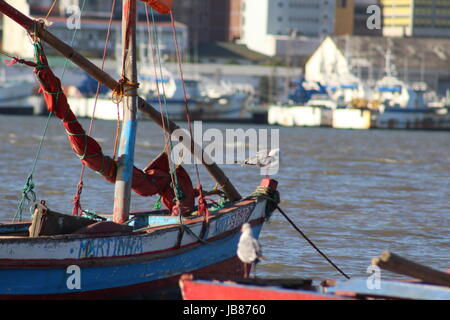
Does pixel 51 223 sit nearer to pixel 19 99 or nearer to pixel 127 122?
pixel 127 122

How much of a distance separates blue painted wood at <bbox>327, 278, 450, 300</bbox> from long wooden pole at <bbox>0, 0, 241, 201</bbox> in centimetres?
546

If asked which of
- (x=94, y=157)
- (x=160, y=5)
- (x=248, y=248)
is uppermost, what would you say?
(x=160, y=5)

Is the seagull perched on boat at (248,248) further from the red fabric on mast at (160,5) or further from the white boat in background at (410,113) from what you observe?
the white boat in background at (410,113)

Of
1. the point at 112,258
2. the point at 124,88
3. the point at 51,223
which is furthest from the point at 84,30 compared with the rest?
the point at 112,258

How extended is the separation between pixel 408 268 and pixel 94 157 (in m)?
6.04

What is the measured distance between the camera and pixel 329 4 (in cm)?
16100

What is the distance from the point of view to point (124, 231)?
17.1 metres

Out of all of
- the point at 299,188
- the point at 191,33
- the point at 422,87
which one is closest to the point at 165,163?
the point at 299,188

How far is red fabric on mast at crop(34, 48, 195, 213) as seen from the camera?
58.7ft

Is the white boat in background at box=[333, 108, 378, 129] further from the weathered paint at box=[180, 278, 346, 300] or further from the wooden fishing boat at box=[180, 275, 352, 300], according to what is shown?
the weathered paint at box=[180, 278, 346, 300]

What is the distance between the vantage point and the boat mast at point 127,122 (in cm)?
1858

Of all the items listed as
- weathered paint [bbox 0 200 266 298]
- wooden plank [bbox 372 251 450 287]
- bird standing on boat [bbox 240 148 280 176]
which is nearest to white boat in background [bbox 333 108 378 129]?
bird standing on boat [bbox 240 148 280 176]

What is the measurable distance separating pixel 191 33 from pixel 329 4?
2009 cm
